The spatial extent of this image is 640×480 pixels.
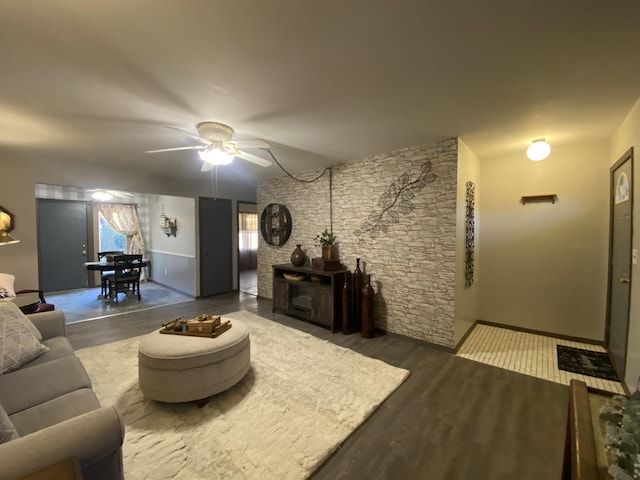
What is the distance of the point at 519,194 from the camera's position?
153 inches

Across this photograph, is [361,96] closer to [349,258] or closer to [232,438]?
[349,258]

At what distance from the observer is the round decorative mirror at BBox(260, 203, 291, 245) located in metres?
5.21

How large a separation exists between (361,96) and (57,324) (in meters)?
3.43

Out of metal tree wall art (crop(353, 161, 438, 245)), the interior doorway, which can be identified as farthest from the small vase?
the interior doorway

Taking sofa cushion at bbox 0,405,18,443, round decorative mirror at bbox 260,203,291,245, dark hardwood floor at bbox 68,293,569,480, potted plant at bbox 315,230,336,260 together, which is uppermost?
round decorative mirror at bbox 260,203,291,245

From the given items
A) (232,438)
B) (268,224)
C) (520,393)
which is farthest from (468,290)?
(268,224)

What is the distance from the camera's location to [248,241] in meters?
10.0

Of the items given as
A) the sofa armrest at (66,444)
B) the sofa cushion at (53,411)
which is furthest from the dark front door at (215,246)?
the sofa armrest at (66,444)

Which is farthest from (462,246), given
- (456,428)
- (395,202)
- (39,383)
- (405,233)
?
(39,383)

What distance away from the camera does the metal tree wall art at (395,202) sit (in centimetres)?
337

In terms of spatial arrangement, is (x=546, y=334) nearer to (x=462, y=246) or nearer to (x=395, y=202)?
(x=462, y=246)

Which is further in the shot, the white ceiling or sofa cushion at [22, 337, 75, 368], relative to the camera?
sofa cushion at [22, 337, 75, 368]

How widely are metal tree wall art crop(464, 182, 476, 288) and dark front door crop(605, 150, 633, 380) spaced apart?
139 centimetres

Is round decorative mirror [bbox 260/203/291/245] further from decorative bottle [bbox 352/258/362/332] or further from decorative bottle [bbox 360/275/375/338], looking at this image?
decorative bottle [bbox 360/275/375/338]
